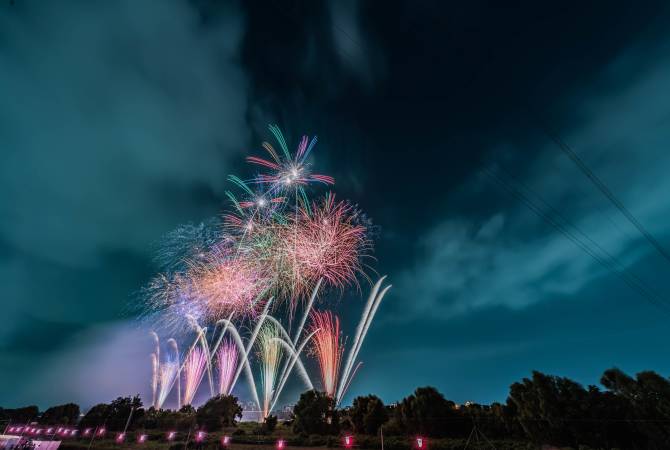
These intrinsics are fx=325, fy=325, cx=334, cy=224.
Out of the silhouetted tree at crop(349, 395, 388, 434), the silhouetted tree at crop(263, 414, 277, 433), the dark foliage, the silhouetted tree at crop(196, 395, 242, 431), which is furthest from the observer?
the dark foliage

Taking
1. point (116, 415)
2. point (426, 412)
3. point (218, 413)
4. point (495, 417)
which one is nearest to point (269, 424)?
point (218, 413)

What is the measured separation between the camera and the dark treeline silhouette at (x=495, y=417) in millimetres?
30719

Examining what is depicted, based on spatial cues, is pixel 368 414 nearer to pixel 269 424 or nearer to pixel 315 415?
pixel 315 415

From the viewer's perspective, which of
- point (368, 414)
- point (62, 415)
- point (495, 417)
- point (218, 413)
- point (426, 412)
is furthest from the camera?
point (62, 415)

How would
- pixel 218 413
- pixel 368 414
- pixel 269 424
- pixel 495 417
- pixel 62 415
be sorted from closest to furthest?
1. pixel 495 417
2. pixel 368 414
3. pixel 269 424
4. pixel 218 413
5. pixel 62 415

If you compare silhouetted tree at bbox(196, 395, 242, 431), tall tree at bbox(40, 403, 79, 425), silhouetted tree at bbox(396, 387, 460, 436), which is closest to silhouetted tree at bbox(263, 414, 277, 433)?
silhouetted tree at bbox(196, 395, 242, 431)

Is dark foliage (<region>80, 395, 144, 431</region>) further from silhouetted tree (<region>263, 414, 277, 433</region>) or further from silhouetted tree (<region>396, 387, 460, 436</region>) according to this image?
silhouetted tree (<region>396, 387, 460, 436</region>)

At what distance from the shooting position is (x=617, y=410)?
32312 millimetres

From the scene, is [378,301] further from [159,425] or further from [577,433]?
[159,425]

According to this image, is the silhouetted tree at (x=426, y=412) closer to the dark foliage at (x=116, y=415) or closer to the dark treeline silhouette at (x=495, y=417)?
the dark treeline silhouette at (x=495, y=417)

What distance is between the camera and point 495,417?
40.5m

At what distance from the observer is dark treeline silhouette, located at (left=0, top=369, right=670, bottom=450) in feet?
101

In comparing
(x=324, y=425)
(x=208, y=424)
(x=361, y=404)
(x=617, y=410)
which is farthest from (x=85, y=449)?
(x=617, y=410)

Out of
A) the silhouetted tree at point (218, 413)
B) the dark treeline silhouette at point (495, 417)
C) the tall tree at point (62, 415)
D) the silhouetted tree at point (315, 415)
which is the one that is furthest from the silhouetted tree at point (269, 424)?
the tall tree at point (62, 415)
